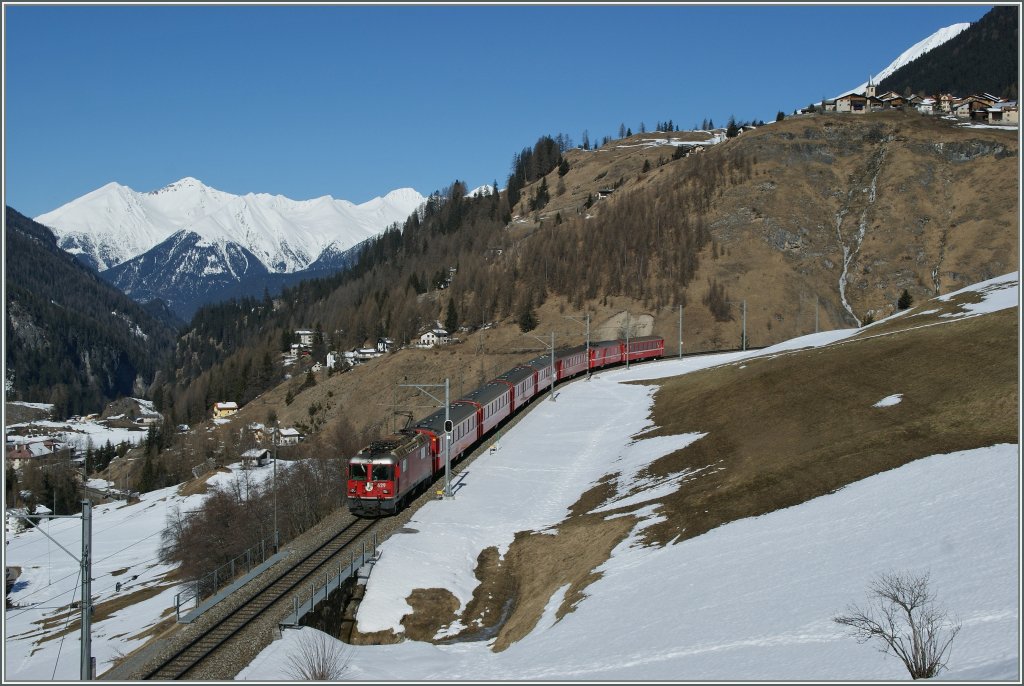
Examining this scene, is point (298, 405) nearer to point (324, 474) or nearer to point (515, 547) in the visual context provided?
point (324, 474)

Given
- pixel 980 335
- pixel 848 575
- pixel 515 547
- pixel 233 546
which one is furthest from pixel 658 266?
pixel 848 575

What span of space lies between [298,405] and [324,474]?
76202mm

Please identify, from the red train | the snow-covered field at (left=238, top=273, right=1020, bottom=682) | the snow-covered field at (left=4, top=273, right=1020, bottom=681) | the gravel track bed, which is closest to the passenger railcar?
the red train

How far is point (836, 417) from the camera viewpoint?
1903 inches

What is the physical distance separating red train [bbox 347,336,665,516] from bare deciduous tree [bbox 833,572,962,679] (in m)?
25.6

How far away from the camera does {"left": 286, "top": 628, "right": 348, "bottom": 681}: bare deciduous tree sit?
24719 mm

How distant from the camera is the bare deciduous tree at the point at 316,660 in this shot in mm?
24719

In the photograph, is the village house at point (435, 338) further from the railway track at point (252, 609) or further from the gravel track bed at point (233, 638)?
the gravel track bed at point (233, 638)

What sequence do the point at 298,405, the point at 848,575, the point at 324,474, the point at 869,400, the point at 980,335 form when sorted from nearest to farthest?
the point at 848,575 → the point at 869,400 → the point at 980,335 → the point at 324,474 → the point at 298,405

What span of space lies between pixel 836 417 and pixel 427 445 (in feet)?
78.8

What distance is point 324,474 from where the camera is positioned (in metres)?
98.6

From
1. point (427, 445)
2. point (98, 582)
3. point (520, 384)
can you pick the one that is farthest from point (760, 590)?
point (98, 582)

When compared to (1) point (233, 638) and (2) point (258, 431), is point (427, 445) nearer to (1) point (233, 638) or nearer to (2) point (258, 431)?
(1) point (233, 638)

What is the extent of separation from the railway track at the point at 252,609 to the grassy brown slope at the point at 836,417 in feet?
48.7
